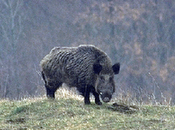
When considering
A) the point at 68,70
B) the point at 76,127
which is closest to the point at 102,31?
the point at 68,70

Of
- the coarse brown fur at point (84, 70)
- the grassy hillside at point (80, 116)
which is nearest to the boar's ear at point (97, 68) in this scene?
the coarse brown fur at point (84, 70)

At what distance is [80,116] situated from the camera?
365 inches

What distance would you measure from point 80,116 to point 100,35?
983 inches

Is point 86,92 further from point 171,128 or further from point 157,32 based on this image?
point 157,32

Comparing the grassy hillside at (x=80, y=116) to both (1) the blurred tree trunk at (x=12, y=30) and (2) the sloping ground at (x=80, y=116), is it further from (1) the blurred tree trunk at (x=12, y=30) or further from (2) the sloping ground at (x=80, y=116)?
(1) the blurred tree trunk at (x=12, y=30)

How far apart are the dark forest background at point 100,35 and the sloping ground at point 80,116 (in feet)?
68.3

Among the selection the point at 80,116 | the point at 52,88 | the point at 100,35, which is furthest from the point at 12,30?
the point at 80,116

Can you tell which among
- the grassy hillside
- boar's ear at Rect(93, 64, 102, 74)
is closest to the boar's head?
boar's ear at Rect(93, 64, 102, 74)

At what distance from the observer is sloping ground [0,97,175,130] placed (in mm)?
8602

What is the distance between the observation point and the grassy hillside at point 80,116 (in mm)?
8594

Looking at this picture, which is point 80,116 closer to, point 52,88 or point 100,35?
point 52,88

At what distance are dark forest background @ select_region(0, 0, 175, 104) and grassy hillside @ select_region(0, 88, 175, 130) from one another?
20.8 meters

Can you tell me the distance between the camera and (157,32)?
112 ft

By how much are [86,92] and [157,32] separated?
78.2 ft
